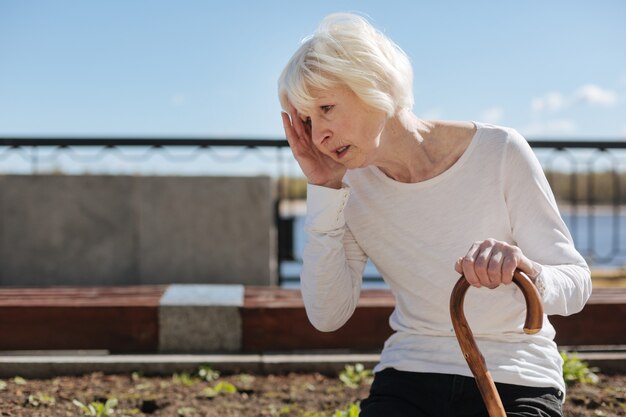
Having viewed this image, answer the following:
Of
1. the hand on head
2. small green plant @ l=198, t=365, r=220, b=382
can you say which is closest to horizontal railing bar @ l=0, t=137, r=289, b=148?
small green plant @ l=198, t=365, r=220, b=382

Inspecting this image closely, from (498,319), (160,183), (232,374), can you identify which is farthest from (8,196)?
(498,319)

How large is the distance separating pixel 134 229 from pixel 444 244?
4843 millimetres

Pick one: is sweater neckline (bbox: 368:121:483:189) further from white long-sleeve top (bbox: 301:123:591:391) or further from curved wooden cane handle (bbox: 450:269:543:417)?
curved wooden cane handle (bbox: 450:269:543:417)

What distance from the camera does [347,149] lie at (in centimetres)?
238

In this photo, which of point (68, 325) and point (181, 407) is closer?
point (181, 407)

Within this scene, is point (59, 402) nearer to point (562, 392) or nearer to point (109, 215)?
point (562, 392)

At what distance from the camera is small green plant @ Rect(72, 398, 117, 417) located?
3250 mm

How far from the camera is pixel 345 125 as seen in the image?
7.72 ft

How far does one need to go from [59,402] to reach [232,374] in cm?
85

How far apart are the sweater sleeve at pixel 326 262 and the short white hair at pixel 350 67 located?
0.31 m

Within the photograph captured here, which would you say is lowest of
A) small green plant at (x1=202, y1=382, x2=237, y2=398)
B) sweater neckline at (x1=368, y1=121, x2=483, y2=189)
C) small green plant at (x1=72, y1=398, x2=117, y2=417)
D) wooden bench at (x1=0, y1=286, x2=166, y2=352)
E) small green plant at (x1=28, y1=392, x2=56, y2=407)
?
small green plant at (x1=202, y1=382, x2=237, y2=398)

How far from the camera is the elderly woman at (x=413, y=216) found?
2330mm

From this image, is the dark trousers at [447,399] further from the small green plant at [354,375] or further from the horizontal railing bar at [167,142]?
the horizontal railing bar at [167,142]

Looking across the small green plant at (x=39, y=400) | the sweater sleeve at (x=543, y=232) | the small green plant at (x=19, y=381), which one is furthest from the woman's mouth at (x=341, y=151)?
the small green plant at (x=19, y=381)
